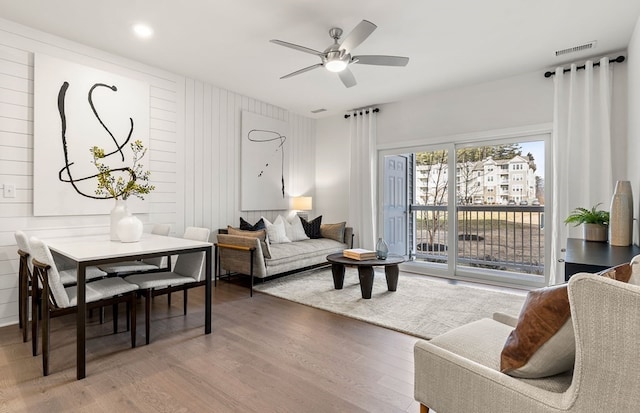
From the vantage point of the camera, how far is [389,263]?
3803 mm

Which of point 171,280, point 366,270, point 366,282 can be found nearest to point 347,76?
point 366,270

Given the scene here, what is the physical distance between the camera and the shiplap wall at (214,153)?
450 centimetres

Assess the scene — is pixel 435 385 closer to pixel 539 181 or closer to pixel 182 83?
pixel 539 181

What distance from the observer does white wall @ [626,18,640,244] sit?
289 centimetres

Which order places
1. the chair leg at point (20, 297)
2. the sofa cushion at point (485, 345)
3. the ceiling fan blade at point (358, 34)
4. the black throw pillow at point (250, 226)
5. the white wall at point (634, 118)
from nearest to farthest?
1. the sofa cushion at point (485, 345)
2. the ceiling fan blade at point (358, 34)
3. the chair leg at point (20, 297)
4. the white wall at point (634, 118)
5. the black throw pillow at point (250, 226)

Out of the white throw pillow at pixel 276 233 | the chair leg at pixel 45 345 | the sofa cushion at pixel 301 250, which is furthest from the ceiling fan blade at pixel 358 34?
the chair leg at pixel 45 345

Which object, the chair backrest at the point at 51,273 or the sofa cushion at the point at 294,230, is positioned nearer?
the chair backrest at the point at 51,273

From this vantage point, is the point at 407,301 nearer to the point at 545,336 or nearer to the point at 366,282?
the point at 366,282

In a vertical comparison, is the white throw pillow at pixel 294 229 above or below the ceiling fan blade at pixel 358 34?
below

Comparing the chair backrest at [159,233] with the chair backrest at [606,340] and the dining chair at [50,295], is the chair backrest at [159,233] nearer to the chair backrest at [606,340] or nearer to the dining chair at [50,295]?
the dining chair at [50,295]

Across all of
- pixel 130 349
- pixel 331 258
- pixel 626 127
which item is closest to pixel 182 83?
pixel 331 258

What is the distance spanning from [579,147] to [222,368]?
433cm

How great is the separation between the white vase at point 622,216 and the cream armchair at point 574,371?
1.97 metres

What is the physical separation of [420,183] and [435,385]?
4.78m
